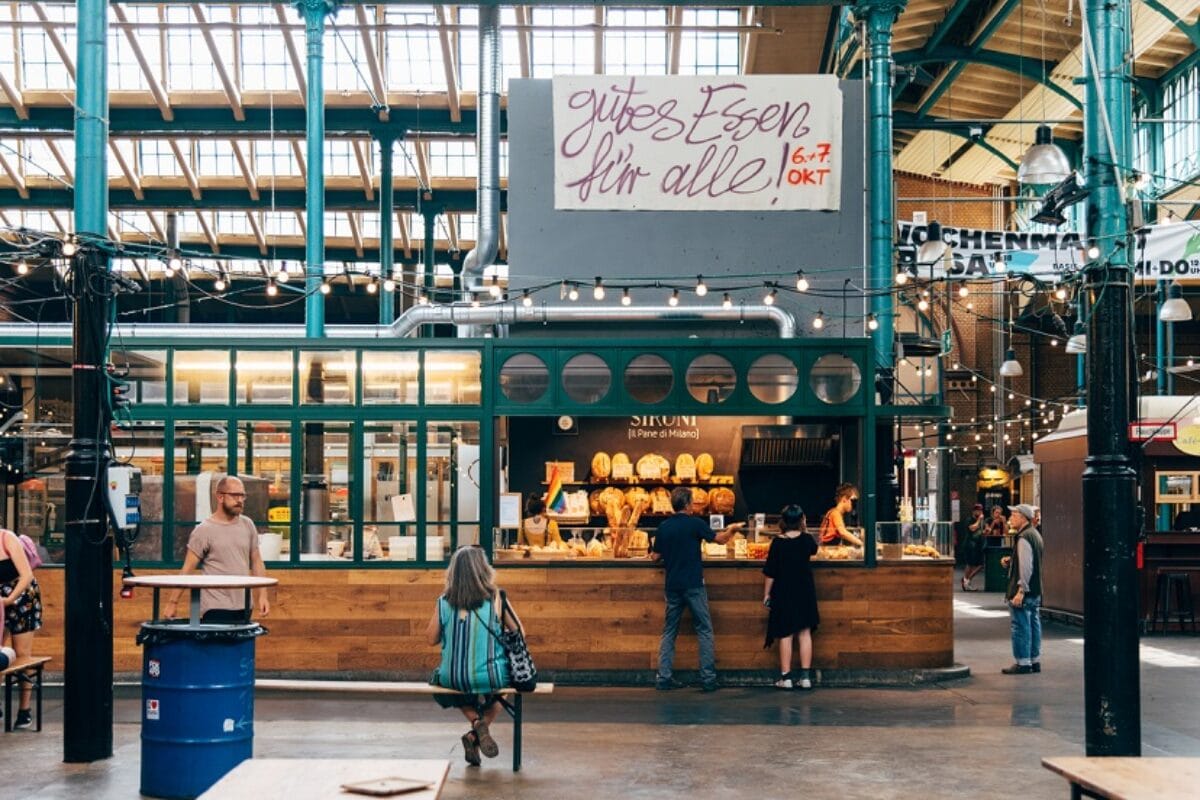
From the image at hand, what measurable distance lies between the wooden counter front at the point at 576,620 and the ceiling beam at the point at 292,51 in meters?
15.2

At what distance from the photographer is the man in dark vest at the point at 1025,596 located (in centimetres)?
1540

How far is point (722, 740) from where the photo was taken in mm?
11008

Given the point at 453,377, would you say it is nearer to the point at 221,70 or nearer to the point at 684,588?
the point at 684,588

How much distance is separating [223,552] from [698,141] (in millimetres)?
8832

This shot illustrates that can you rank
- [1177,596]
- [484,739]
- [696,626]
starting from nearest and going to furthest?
[484,739] < [696,626] < [1177,596]

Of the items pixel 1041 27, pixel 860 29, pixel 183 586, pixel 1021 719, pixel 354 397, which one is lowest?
pixel 1021 719

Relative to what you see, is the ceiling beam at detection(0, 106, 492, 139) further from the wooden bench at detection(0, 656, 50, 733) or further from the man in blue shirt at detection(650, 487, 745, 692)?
the wooden bench at detection(0, 656, 50, 733)

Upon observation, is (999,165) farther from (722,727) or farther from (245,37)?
(722,727)

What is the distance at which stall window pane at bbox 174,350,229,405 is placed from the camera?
48.4ft

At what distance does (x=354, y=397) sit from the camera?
14852mm

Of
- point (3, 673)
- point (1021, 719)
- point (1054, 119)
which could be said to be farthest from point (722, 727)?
Result: point (1054, 119)

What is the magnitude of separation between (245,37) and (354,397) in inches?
669

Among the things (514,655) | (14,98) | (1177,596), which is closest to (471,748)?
(514,655)

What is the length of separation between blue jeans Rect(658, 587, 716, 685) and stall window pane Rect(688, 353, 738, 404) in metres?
2.04
